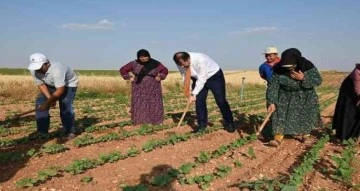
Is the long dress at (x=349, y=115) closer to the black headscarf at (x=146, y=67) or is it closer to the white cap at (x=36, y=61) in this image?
the black headscarf at (x=146, y=67)

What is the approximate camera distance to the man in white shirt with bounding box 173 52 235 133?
7.22 m

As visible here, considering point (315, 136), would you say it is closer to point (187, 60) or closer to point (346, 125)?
point (346, 125)

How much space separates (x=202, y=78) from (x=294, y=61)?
161 centimetres

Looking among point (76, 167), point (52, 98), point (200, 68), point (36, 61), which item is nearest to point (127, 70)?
point (200, 68)

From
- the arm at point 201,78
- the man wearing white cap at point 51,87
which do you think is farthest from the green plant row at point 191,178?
the man wearing white cap at point 51,87

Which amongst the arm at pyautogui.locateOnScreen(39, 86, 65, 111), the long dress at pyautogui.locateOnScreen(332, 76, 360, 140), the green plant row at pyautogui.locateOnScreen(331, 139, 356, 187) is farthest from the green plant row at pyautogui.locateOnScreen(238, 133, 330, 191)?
the arm at pyautogui.locateOnScreen(39, 86, 65, 111)

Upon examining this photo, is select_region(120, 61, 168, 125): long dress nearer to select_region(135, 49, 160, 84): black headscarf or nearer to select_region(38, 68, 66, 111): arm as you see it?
select_region(135, 49, 160, 84): black headscarf

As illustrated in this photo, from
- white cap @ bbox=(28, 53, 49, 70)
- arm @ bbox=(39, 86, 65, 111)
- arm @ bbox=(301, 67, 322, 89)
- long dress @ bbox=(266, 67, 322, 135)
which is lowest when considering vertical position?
long dress @ bbox=(266, 67, 322, 135)

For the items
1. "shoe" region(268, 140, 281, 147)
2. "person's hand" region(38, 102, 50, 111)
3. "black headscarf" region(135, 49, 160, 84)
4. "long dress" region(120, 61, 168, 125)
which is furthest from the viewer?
"long dress" region(120, 61, 168, 125)

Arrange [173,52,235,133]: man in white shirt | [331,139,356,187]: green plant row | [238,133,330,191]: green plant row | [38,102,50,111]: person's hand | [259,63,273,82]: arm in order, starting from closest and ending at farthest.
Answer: [238,133,330,191]: green plant row
[331,139,356,187]: green plant row
[38,102,50,111]: person's hand
[173,52,235,133]: man in white shirt
[259,63,273,82]: arm

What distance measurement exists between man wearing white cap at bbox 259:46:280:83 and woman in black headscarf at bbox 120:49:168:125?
6.04ft

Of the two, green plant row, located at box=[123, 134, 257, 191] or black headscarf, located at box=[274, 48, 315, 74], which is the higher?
black headscarf, located at box=[274, 48, 315, 74]

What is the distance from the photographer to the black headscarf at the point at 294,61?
6.19 meters

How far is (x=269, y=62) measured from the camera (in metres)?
7.38
